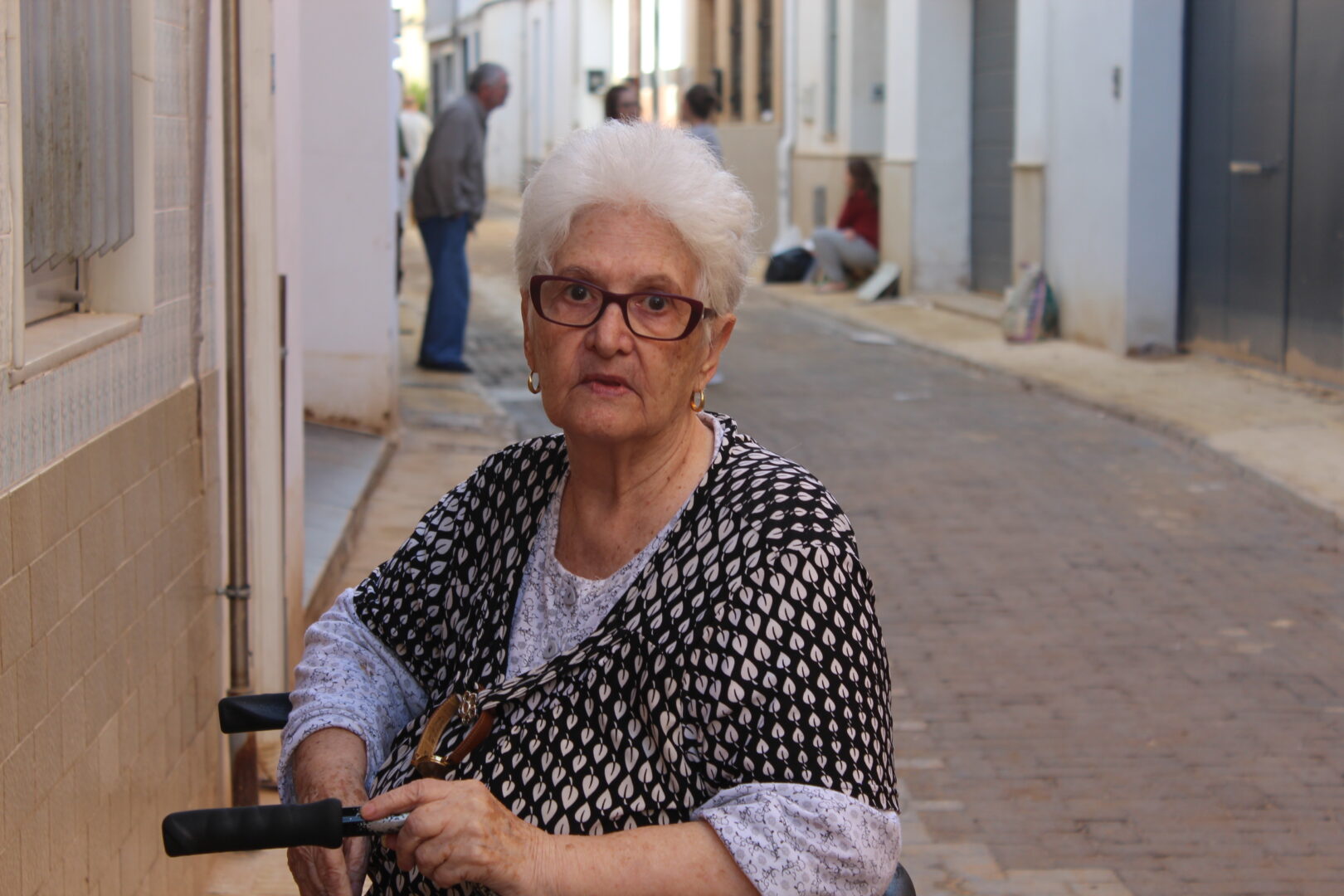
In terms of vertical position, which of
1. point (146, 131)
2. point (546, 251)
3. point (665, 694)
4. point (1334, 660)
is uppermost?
point (146, 131)

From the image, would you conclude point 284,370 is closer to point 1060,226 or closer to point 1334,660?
point 1334,660

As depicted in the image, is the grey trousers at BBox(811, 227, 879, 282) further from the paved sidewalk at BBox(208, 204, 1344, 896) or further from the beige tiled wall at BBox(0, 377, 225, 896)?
the beige tiled wall at BBox(0, 377, 225, 896)

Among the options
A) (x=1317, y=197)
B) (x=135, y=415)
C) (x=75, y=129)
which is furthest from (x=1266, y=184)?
(x=75, y=129)

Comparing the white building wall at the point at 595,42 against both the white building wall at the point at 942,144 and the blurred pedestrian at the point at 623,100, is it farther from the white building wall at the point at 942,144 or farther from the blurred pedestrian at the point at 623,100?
the blurred pedestrian at the point at 623,100

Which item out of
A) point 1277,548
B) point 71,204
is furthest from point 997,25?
point 71,204

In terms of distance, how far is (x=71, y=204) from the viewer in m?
3.02

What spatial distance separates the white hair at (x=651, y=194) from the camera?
7.30ft

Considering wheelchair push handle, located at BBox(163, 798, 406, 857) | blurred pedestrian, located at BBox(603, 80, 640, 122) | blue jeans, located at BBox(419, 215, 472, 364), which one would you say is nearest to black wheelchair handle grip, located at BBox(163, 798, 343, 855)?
wheelchair push handle, located at BBox(163, 798, 406, 857)

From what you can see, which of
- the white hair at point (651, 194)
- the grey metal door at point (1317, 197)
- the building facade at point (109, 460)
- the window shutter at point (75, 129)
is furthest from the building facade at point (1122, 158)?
the white hair at point (651, 194)

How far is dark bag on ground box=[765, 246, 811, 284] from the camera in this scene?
2067 cm

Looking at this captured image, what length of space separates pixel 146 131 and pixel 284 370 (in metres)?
1.32

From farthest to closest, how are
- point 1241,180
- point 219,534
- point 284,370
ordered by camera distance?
1. point 1241,180
2. point 284,370
3. point 219,534

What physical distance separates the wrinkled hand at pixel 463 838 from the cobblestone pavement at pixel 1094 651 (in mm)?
2298

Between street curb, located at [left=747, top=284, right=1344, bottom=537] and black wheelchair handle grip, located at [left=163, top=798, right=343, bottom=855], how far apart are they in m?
4.77
